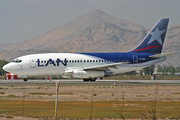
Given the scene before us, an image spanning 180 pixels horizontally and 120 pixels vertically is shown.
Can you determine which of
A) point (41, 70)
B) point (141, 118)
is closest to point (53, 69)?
point (41, 70)

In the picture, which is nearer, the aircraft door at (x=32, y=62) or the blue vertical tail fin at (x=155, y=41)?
the aircraft door at (x=32, y=62)

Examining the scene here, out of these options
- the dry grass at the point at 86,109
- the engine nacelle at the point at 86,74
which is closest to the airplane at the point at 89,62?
the engine nacelle at the point at 86,74

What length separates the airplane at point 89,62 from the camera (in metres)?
53.0

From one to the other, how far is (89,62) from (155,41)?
13.7m

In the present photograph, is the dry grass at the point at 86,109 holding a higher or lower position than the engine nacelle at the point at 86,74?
lower

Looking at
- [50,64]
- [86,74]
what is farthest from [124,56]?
[50,64]

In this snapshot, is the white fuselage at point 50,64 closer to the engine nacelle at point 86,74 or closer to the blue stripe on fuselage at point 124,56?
the blue stripe on fuselage at point 124,56

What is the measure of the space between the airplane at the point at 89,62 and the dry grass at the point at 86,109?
24987 mm

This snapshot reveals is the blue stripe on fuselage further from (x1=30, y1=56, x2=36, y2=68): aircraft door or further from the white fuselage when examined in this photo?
(x1=30, y1=56, x2=36, y2=68): aircraft door

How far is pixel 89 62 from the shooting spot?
55.3 m

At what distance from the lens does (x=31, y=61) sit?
53000 millimetres

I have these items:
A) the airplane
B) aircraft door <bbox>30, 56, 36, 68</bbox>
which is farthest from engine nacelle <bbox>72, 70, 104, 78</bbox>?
aircraft door <bbox>30, 56, 36, 68</bbox>

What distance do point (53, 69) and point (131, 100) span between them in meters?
26.1

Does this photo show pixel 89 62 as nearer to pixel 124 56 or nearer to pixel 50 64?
pixel 124 56
